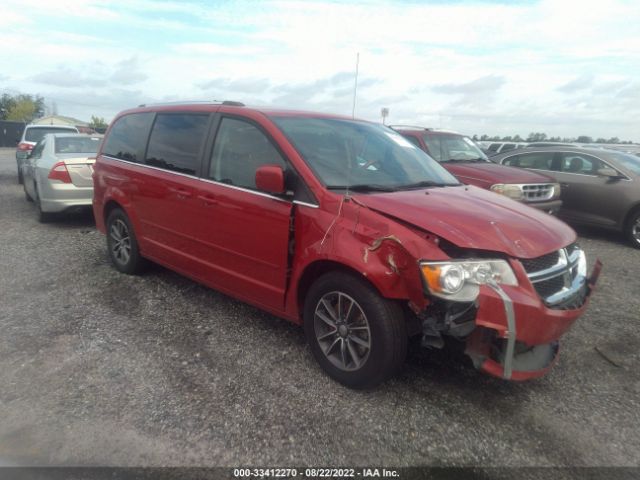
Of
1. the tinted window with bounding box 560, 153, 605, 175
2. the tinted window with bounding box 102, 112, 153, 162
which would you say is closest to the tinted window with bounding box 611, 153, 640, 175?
the tinted window with bounding box 560, 153, 605, 175

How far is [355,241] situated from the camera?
3016mm

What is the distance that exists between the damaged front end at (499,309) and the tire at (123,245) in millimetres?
3486

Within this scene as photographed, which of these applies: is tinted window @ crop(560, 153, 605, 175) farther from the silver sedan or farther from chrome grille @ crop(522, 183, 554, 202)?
the silver sedan

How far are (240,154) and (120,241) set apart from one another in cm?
236

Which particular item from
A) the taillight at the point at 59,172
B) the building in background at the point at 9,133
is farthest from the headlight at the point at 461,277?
the building in background at the point at 9,133

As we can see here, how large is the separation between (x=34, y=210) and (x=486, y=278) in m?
9.49

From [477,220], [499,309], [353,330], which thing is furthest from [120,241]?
[499,309]

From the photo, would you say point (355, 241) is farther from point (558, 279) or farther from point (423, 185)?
point (558, 279)

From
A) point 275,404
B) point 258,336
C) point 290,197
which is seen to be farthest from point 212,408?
point 290,197

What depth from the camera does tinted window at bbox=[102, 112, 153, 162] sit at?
498 cm

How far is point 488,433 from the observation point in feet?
9.34

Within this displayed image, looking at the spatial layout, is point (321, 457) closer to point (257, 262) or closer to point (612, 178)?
point (257, 262)

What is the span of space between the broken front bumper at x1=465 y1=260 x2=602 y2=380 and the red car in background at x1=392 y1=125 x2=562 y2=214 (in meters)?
4.74

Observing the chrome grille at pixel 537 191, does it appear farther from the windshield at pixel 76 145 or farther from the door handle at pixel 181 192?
the windshield at pixel 76 145
